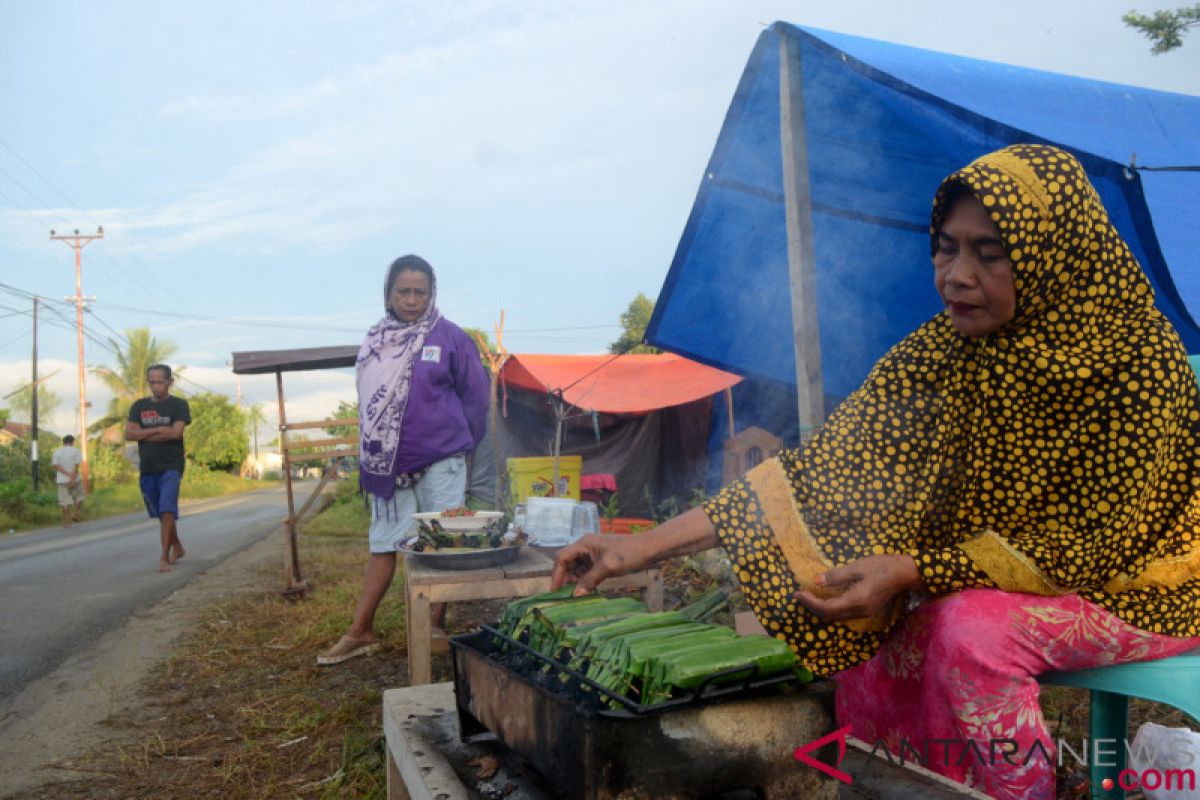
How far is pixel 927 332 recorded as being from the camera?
212 cm

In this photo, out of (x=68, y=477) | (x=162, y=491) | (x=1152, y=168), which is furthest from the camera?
(x=68, y=477)

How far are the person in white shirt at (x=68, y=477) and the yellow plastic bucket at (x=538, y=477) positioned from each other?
10.9 meters

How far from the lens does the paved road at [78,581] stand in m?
5.30

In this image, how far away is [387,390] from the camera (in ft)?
14.2

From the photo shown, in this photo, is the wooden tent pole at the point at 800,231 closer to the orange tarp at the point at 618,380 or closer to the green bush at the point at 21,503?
the orange tarp at the point at 618,380

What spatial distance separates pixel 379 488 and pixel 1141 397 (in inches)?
140

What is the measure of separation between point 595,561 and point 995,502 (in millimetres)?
933

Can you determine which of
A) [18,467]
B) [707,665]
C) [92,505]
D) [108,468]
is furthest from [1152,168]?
[108,468]

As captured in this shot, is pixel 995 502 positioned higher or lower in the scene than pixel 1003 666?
higher

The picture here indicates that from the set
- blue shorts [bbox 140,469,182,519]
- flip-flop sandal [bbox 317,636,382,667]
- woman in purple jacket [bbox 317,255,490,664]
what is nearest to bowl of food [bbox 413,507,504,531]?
woman in purple jacket [bbox 317,255,490,664]

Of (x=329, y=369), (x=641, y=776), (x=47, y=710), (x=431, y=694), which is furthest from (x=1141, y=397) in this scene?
(x=329, y=369)

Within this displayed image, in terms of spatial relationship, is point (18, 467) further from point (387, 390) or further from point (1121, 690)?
point (1121, 690)

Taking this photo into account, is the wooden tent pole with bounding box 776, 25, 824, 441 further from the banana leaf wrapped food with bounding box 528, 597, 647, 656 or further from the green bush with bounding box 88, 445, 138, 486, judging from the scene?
the green bush with bounding box 88, 445, 138, 486

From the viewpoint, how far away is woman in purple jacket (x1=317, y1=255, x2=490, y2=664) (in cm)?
431
